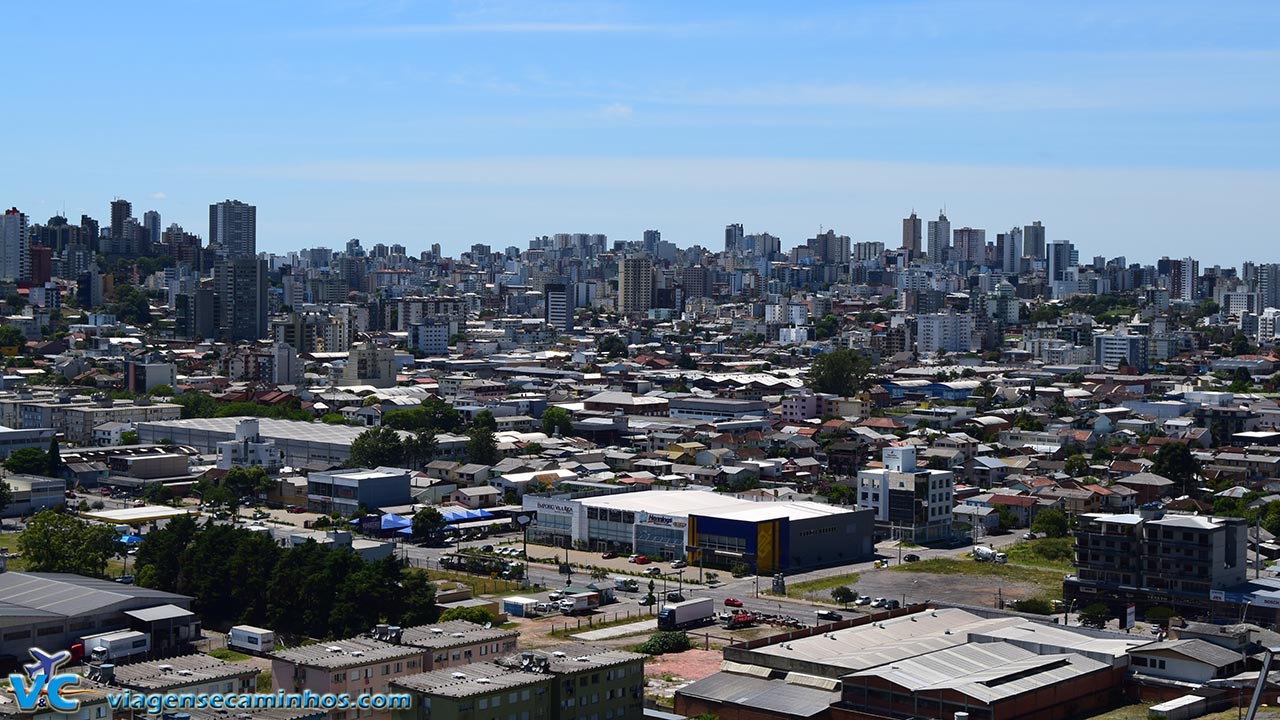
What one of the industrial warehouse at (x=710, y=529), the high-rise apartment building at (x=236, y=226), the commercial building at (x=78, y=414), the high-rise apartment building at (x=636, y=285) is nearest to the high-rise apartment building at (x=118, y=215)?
the high-rise apartment building at (x=236, y=226)

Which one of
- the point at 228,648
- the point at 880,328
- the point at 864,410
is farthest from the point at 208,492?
the point at 880,328

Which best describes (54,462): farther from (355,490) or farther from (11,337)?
(11,337)

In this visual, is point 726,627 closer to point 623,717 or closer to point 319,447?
point 623,717

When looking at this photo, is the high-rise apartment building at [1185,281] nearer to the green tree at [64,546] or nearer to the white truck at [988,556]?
the white truck at [988,556]

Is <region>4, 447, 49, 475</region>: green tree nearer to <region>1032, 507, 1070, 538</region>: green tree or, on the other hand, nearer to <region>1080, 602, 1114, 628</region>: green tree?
<region>1032, 507, 1070, 538</region>: green tree

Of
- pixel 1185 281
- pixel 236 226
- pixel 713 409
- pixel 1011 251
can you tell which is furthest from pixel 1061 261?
pixel 713 409
